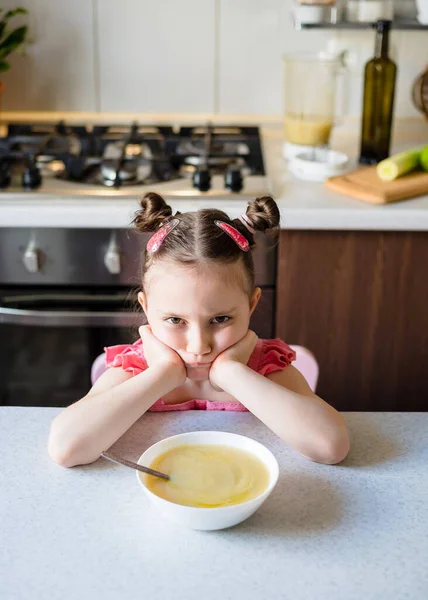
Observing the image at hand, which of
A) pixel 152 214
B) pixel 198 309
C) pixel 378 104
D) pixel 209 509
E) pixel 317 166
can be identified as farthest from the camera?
pixel 378 104

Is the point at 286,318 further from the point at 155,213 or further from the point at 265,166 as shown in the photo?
the point at 155,213

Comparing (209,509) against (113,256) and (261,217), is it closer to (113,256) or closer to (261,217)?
(261,217)

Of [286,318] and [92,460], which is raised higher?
[92,460]

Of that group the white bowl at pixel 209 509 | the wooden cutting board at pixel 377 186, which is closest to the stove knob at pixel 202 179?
the wooden cutting board at pixel 377 186

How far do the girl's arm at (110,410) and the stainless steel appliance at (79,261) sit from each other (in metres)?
0.68

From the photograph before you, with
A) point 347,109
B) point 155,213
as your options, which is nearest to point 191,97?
point 347,109

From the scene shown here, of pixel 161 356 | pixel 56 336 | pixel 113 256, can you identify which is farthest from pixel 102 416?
pixel 56 336

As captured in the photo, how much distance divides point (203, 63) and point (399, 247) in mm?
898

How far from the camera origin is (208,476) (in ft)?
3.04

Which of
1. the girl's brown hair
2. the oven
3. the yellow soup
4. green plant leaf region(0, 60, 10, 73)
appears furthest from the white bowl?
green plant leaf region(0, 60, 10, 73)

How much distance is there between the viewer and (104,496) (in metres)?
0.94

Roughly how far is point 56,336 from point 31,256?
22 cm

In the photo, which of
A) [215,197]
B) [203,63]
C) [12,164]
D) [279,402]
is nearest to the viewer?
[279,402]

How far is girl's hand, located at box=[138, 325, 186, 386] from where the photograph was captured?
3.73 ft
